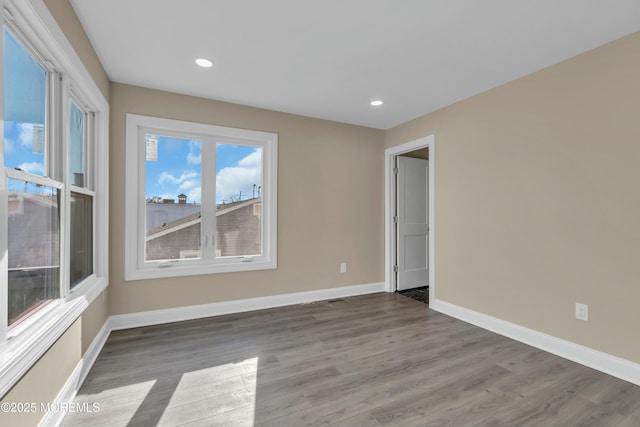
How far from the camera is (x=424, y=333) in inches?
113

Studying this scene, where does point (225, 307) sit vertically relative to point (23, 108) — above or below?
below

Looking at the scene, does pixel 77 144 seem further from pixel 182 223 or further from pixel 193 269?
pixel 193 269

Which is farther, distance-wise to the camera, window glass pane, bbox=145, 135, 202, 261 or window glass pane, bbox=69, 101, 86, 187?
window glass pane, bbox=145, 135, 202, 261

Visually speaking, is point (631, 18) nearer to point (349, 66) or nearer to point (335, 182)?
point (349, 66)

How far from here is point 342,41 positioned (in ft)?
7.16

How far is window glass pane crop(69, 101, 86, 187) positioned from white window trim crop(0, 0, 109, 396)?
0.46ft

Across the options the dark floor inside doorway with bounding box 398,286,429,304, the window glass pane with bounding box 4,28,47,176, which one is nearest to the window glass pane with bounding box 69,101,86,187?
the window glass pane with bounding box 4,28,47,176

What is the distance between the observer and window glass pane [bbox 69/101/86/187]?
7.06 feet

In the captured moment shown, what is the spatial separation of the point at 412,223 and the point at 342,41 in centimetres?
299

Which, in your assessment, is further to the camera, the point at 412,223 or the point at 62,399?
the point at 412,223

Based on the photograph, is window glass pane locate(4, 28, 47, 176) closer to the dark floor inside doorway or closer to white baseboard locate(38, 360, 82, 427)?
white baseboard locate(38, 360, 82, 427)

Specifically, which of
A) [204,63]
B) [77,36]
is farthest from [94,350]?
[204,63]

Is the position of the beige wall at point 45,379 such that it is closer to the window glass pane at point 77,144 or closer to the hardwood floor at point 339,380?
the hardwood floor at point 339,380

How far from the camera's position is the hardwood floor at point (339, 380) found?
1696mm
